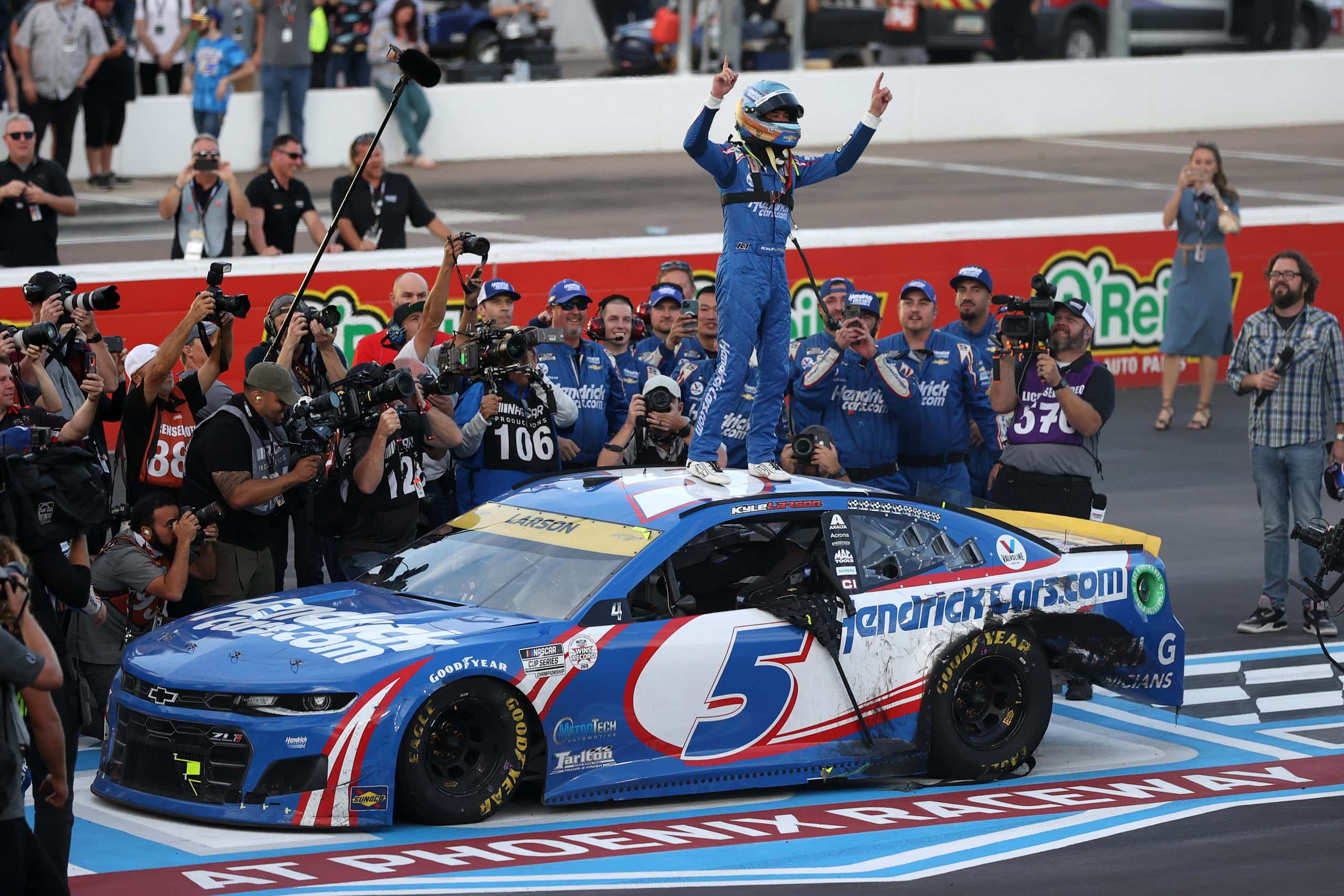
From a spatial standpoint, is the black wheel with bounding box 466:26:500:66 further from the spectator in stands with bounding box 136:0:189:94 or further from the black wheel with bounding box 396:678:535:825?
the black wheel with bounding box 396:678:535:825

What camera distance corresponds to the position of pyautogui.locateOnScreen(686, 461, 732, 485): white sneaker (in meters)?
10.0

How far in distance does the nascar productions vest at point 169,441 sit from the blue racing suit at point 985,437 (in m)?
4.80

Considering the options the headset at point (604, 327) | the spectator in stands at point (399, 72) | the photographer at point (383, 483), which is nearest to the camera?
the photographer at point (383, 483)

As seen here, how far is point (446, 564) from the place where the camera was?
9.87 meters

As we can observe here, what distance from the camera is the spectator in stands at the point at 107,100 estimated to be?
893 inches

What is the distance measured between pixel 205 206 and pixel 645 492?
771cm

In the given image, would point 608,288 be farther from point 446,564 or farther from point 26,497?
point 26,497

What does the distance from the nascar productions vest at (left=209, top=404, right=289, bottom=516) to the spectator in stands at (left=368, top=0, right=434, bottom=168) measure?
49.1 ft

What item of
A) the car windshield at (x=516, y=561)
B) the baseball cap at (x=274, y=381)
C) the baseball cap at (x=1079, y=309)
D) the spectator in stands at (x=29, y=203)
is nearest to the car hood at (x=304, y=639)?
the car windshield at (x=516, y=561)

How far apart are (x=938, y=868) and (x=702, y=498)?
6.83ft

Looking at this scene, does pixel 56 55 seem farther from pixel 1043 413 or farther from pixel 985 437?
pixel 1043 413

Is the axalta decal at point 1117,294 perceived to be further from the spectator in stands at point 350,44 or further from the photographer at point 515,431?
the spectator in stands at point 350,44

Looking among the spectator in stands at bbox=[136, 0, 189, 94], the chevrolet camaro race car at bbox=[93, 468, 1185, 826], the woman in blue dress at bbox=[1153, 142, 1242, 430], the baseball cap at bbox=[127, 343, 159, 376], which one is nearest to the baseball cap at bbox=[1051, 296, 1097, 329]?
the chevrolet camaro race car at bbox=[93, 468, 1185, 826]

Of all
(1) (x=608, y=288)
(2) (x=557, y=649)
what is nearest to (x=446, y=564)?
(2) (x=557, y=649)
